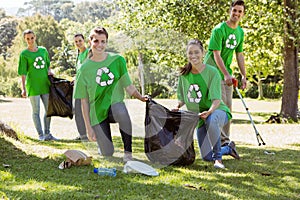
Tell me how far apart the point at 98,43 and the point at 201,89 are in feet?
3.48

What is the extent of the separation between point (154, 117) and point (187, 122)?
0.34 m

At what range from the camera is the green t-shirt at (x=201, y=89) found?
4.62 m

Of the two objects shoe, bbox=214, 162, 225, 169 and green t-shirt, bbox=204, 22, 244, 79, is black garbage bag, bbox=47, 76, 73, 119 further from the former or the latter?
shoe, bbox=214, 162, 225, 169

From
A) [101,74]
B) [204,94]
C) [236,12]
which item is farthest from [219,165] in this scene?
[236,12]

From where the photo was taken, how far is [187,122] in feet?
14.9

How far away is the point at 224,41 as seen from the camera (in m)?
5.34

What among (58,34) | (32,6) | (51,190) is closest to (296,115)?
(51,190)

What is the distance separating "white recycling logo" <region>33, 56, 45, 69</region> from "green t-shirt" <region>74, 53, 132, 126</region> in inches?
80.4

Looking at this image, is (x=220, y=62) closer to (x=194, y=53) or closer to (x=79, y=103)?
(x=194, y=53)

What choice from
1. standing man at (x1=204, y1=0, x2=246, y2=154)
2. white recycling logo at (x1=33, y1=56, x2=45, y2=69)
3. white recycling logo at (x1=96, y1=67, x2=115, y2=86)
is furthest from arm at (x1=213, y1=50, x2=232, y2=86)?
white recycling logo at (x1=33, y1=56, x2=45, y2=69)

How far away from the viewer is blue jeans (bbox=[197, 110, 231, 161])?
4.65 metres

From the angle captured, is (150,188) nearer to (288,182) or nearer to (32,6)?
(288,182)

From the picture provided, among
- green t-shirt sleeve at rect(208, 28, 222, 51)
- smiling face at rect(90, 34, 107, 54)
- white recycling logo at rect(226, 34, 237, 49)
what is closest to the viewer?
Answer: smiling face at rect(90, 34, 107, 54)

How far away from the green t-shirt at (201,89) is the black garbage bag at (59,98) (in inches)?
91.2
